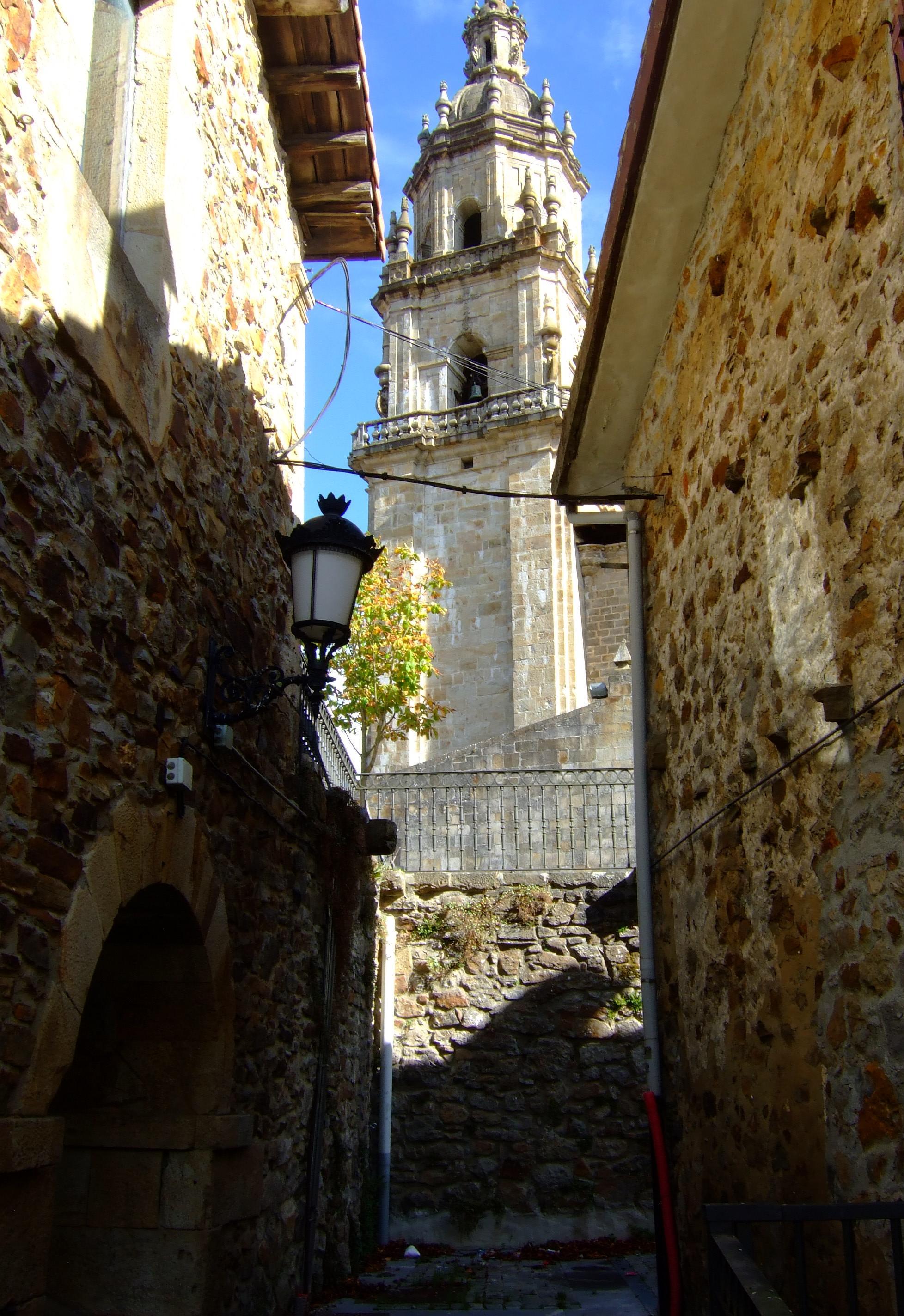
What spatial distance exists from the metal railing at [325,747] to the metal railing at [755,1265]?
2808 millimetres

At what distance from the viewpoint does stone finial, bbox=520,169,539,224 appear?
2888 cm

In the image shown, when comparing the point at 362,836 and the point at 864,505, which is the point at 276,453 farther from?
the point at 864,505

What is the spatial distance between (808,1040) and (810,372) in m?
2.09

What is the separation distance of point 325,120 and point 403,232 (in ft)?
82.0

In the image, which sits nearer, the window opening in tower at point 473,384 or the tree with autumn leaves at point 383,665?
the tree with autumn leaves at point 383,665

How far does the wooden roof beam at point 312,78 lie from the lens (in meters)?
6.45

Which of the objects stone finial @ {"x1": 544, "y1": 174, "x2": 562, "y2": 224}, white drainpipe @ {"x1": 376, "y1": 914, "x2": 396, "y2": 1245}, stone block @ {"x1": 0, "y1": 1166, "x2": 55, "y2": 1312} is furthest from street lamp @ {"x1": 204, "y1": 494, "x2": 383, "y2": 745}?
stone finial @ {"x1": 544, "y1": 174, "x2": 562, "y2": 224}

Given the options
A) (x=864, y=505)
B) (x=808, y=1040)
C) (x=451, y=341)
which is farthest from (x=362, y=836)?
(x=451, y=341)

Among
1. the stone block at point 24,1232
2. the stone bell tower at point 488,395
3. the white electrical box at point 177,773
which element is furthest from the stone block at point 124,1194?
the stone bell tower at point 488,395

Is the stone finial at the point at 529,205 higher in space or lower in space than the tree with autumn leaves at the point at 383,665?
higher

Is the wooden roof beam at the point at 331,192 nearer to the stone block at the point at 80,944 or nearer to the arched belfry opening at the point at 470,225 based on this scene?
the stone block at the point at 80,944

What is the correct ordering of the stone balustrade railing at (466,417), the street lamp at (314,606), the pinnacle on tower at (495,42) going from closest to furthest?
the street lamp at (314,606) → the stone balustrade railing at (466,417) → the pinnacle on tower at (495,42)

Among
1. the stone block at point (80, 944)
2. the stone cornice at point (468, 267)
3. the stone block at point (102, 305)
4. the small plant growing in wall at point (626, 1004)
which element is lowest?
the stone block at point (80, 944)

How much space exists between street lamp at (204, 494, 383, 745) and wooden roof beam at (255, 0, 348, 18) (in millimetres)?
2884
